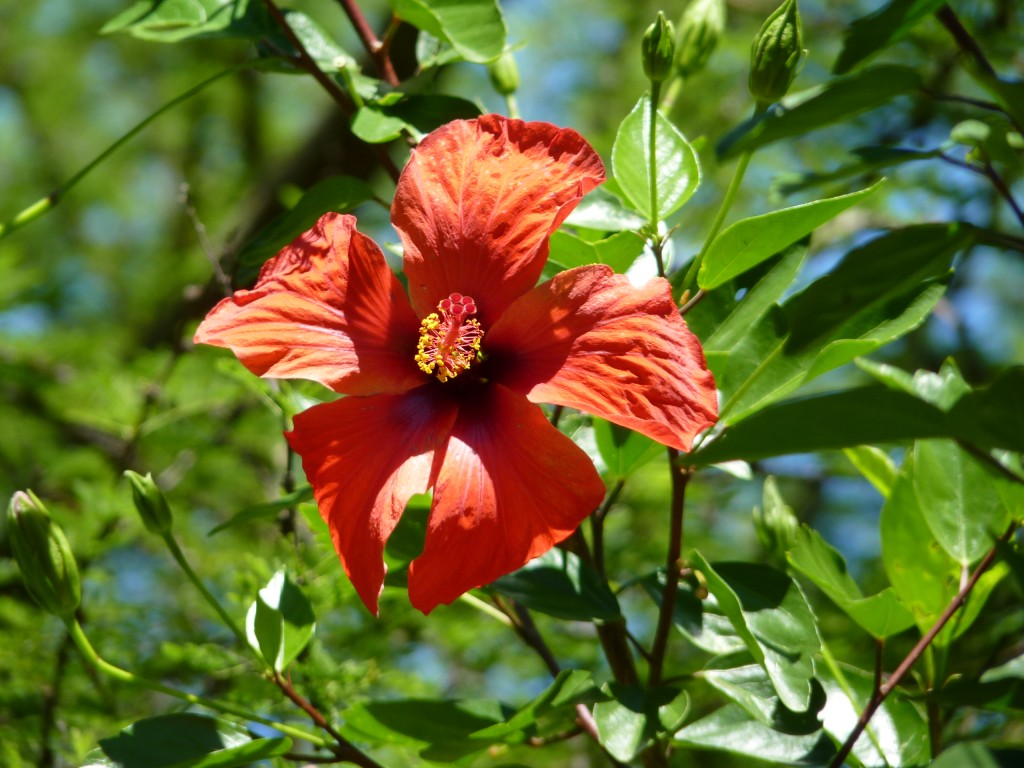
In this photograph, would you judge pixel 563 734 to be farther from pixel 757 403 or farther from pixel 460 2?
pixel 460 2

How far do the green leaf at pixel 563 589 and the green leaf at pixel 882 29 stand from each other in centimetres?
50

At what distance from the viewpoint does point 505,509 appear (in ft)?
2.92

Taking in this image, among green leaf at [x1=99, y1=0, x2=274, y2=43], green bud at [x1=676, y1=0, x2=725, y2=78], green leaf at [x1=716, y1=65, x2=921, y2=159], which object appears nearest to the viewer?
green leaf at [x1=716, y1=65, x2=921, y2=159]

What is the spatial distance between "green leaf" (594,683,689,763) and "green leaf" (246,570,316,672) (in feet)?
1.00

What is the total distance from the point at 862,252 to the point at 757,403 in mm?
329

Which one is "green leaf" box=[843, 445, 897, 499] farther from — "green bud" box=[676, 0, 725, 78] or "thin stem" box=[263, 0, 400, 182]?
"thin stem" box=[263, 0, 400, 182]

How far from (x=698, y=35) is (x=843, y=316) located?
30.9 inches

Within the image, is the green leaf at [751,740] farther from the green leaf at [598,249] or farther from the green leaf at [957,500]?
the green leaf at [598,249]

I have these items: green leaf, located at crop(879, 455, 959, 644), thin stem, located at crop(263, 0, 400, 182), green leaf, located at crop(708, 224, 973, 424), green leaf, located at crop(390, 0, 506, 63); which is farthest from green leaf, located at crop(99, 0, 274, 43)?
green leaf, located at crop(879, 455, 959, 644)

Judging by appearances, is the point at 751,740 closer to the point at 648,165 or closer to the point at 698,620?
the point at 698,620

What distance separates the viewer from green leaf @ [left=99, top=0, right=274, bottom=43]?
1.16 m

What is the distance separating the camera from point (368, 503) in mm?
917

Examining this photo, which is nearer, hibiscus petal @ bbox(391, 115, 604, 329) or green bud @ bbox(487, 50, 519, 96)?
hibiscus petal @ bbox(391, 115, 604, 329)

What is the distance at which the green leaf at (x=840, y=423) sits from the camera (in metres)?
0.62
